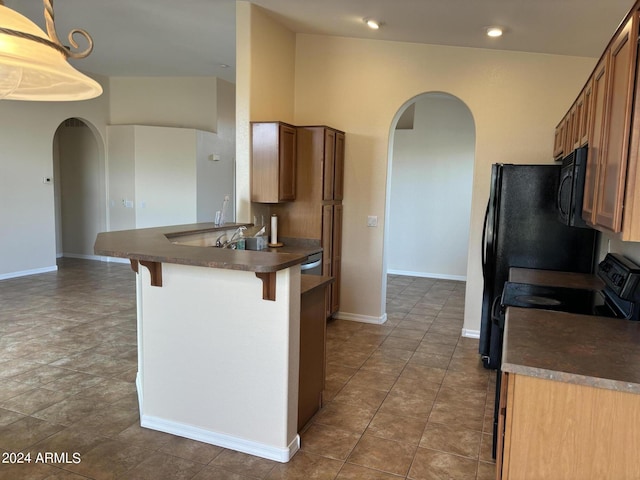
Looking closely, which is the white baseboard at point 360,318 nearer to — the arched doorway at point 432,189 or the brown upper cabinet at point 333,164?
the brown upper cabinet at point 333,164

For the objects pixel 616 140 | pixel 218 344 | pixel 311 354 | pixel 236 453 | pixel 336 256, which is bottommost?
pixel 236 453

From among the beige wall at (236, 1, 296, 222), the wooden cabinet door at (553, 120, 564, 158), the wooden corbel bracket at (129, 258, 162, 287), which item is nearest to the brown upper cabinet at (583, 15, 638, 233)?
the wooden cabinet door at (553, 120, 564, 158)

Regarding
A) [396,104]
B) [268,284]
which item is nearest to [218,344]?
[268,284]

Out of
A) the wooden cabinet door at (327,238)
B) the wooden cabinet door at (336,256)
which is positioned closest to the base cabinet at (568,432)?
the wooden cabinet door at (327,238)

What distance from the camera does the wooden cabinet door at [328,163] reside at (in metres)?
4.58

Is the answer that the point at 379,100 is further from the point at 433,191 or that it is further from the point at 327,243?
the point at 433,191

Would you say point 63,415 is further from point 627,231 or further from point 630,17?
point 630,17

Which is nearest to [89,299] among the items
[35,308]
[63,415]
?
[35,308]

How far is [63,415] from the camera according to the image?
2.82 meters

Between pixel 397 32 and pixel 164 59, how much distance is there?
370cm

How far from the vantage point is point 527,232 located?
360cm

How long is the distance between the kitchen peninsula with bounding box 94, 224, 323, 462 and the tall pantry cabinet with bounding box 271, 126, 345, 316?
7.18 feet

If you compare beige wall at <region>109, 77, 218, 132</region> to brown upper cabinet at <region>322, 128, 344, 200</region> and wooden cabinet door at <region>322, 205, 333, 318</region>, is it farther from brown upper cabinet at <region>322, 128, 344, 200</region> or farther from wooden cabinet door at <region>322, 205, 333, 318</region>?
wooden cabinet door at <region>322, 205, 333, 318</region>

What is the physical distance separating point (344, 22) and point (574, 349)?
144 inches
